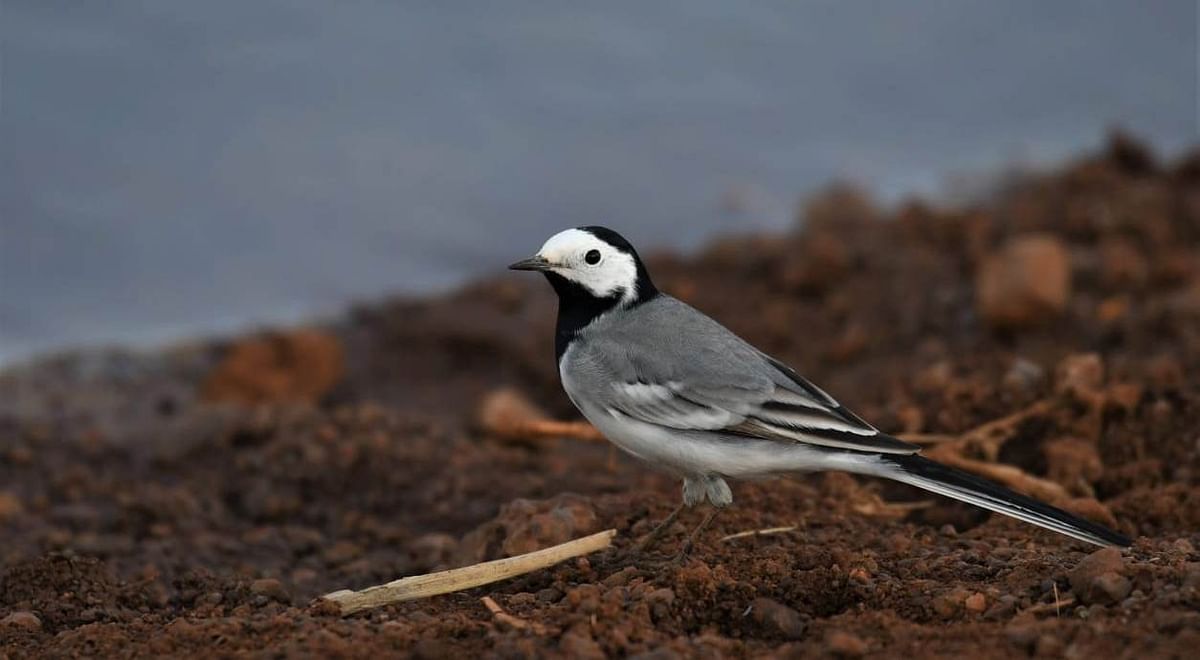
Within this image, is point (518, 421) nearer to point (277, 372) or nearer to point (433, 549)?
point (433, 549)

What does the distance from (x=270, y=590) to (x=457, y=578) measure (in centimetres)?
76

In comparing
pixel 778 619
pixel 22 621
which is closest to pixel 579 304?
pixel 778 619

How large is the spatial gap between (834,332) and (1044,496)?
3688mm

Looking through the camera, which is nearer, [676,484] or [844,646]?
[844,646]

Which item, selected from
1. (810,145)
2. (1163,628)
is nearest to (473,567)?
(1163,628)

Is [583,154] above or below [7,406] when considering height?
above

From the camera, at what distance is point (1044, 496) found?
5.72 m

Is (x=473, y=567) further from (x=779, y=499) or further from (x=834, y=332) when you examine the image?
(x=834, y=332)

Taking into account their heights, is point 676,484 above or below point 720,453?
below

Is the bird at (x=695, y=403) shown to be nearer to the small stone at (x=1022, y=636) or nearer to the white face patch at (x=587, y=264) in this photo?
the white face patch at (x=587, y=264)

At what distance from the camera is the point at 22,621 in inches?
181

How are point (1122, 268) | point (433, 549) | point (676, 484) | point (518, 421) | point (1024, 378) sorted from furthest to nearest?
point (1122, 268) < point (518, 421) < point (1024, 378) < point (676, 484) < point (433, 549)

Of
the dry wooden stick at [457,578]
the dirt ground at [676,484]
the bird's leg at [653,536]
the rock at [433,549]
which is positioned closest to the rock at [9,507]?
the dirt ground at [676,484]

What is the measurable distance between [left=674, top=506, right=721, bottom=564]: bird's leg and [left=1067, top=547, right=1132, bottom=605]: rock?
1228 millimetres
